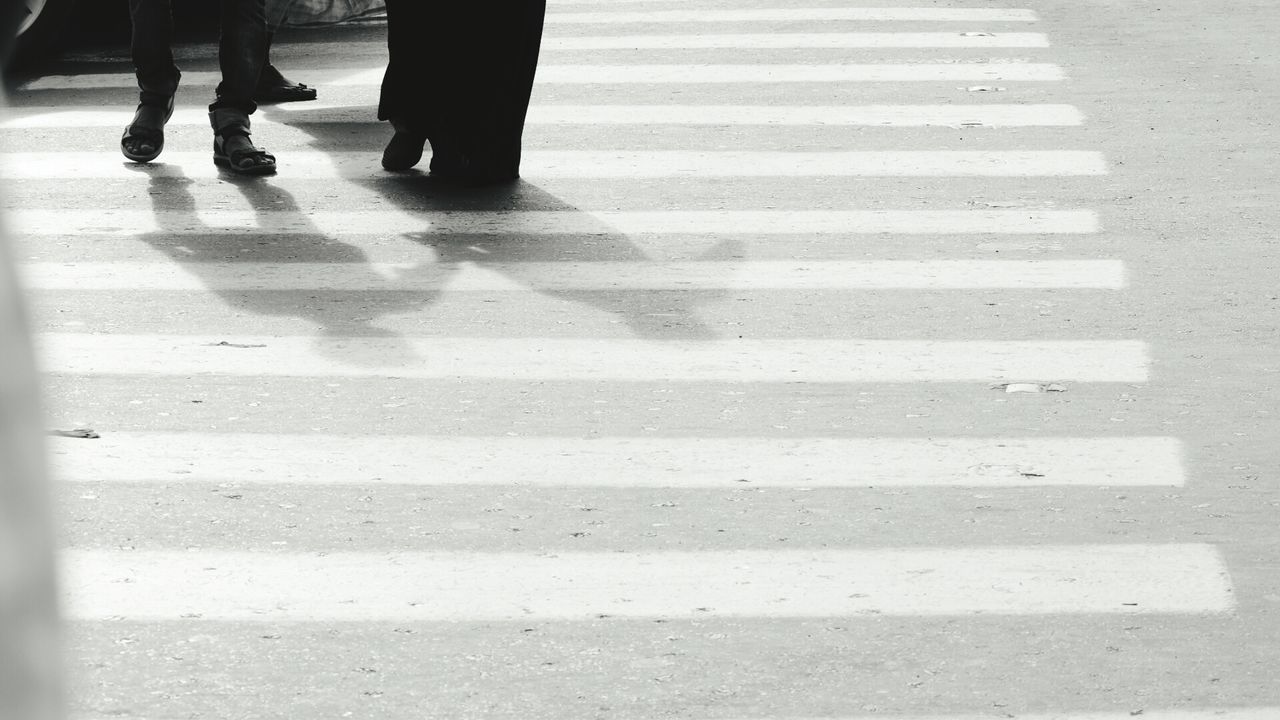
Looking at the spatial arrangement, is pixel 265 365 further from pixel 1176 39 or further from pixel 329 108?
pixel 1176 39

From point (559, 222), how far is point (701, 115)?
6.72 ft

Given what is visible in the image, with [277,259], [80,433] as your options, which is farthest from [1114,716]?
[277,259]

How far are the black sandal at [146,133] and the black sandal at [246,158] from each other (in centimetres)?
29

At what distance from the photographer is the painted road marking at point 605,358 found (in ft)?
16.2

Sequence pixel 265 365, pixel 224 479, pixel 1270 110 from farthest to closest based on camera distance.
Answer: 1. pixel 1270 110
2. pixel 265 365
3. pixel 224 479

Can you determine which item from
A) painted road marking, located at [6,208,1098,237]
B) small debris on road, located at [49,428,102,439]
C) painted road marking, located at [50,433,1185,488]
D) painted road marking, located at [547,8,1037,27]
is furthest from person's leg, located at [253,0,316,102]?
painted road marking, located at [50,433,1185,488]

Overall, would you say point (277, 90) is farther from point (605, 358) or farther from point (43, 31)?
point (605, 358)

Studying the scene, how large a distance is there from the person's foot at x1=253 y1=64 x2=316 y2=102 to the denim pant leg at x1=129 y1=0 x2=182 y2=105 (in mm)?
1381

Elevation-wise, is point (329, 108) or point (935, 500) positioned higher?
point (935, 500)

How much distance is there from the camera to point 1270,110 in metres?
8.32

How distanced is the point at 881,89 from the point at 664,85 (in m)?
1.19

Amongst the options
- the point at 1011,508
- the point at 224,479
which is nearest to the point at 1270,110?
the point at 1011,508

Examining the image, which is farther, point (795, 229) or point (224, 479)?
point (795, 229)

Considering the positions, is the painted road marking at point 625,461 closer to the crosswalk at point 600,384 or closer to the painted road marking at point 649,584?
the crosswalk at point 600,384
